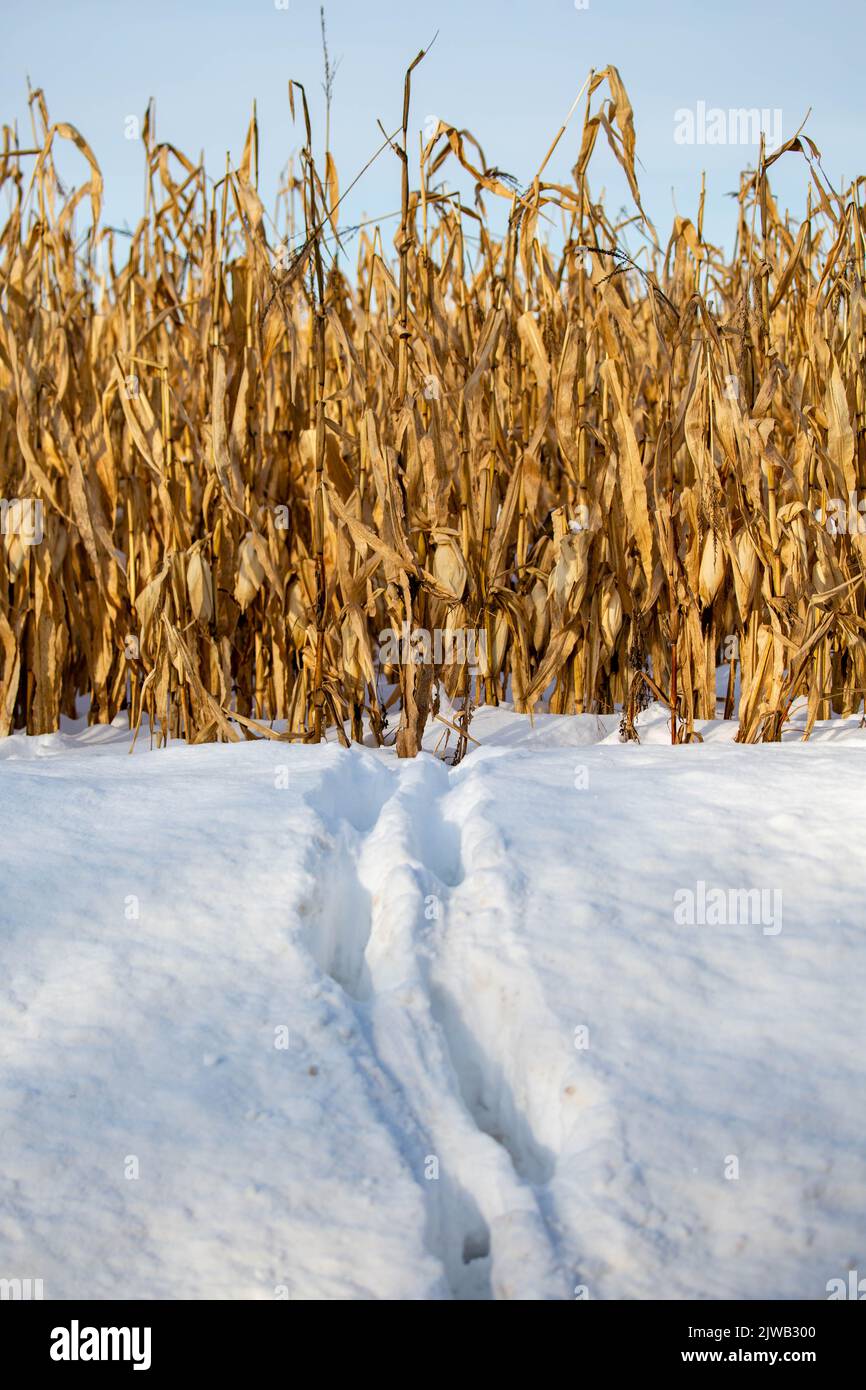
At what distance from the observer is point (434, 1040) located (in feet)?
2.75

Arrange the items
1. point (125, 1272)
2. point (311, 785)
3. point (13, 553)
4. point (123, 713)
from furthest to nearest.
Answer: point (123, 713) < point (13, 553) < point (311, 785) < point (125, 1272)

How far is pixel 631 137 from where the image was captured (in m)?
1.59

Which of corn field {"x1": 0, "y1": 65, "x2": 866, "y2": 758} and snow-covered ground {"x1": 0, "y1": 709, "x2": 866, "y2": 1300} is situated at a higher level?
corn field {"x1": 0, "y1": 65, "x2": 866, "y2": 758}

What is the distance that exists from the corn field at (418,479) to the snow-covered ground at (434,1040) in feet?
1.58

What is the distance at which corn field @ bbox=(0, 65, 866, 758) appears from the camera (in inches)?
62.2

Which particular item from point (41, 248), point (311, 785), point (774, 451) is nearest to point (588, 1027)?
point (311, 785)

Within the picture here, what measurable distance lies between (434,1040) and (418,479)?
942mm

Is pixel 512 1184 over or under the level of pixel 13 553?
under

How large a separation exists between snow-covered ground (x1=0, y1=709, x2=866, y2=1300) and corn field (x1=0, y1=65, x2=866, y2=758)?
0.48 metres

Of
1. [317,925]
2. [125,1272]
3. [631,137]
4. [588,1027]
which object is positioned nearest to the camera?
[125,1272]

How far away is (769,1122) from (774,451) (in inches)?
44.8

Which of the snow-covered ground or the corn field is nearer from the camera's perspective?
the snow-covered ground

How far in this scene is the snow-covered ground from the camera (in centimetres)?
68

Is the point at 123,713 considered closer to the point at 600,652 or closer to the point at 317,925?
the point at 600,652
